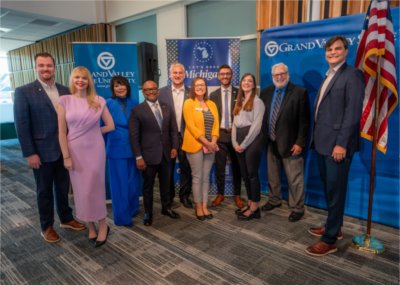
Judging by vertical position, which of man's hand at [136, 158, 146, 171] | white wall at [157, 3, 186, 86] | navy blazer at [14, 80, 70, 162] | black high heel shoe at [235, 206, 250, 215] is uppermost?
white wall at [157, 3, 186, 86]

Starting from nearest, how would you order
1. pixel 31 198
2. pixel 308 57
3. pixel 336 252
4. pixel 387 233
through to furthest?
pixel 336 252 < pixel 387 233 < pixel 308 57 < pixel 31 198

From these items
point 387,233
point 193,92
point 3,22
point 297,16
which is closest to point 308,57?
point 297,16

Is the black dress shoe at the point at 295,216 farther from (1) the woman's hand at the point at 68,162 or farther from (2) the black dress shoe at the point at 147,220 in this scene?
(1) the woman's hand at the point at 68,162

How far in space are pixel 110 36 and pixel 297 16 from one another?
4.71 metres

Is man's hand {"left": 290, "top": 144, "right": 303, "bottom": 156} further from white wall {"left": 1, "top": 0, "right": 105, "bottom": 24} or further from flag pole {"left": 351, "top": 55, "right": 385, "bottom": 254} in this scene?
white wall {"left": 1, "top": 0, "right": 105, "bottom": 24}

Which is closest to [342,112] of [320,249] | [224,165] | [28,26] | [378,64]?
[378,64]

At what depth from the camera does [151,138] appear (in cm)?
281

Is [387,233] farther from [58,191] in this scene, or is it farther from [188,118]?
[58,191]

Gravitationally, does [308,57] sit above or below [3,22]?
below

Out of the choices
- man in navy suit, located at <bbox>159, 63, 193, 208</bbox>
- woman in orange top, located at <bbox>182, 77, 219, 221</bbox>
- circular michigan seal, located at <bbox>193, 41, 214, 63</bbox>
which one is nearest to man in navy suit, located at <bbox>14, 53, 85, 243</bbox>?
man in navy suit, located at <bbox>159, 63, 193, 208</bbox>

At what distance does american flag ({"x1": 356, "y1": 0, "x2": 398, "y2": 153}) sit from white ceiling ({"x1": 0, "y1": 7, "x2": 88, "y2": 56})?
20.7ft

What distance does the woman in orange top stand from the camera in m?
2.85

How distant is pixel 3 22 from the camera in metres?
6.78

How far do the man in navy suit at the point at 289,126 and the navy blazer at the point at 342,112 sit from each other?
58 cm
